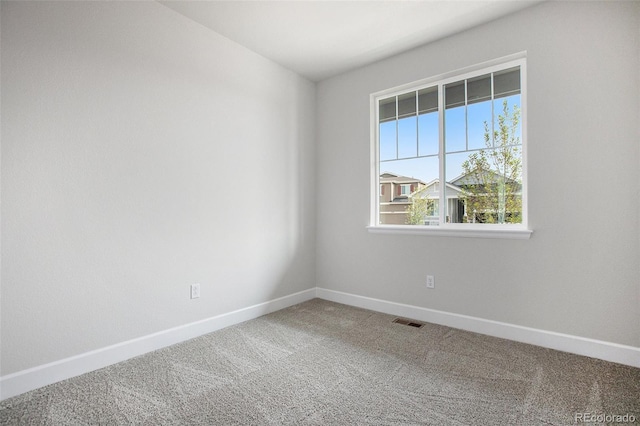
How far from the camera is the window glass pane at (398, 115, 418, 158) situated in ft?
10.6

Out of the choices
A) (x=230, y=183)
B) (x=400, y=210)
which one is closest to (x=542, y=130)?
(x=400, y=210)

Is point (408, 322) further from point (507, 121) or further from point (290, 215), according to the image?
point (507, 121)

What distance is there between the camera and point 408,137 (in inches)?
129

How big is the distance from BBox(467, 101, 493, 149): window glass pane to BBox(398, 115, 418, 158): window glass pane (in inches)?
20.0

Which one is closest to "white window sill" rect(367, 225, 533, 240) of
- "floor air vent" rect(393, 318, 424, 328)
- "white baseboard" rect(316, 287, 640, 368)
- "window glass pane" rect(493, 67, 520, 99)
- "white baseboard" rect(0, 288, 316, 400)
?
"white baseboard" rect(316, 287, 640, 368)

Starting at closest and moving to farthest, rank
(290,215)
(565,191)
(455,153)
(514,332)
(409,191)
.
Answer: (565,191), (514,332), (455,153), (409,191), (290,215)

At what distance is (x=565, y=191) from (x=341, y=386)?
80.9 inches

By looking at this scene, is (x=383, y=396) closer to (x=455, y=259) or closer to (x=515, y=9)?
(x=455, y=259)

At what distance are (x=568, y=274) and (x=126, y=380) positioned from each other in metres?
3.03

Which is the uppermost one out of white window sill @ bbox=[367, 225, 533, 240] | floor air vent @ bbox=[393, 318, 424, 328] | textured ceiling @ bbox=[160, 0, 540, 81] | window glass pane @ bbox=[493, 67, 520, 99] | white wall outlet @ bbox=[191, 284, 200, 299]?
textured ceiling @ bbox=[160, 0, 540, 81]

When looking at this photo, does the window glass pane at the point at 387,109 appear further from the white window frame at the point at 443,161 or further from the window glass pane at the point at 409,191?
the window glass pane at the point at 409,191

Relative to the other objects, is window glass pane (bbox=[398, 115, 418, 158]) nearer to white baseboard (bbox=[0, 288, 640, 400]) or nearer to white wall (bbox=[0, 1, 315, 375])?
white wall (bbox=[0, 1, 315, 375])
